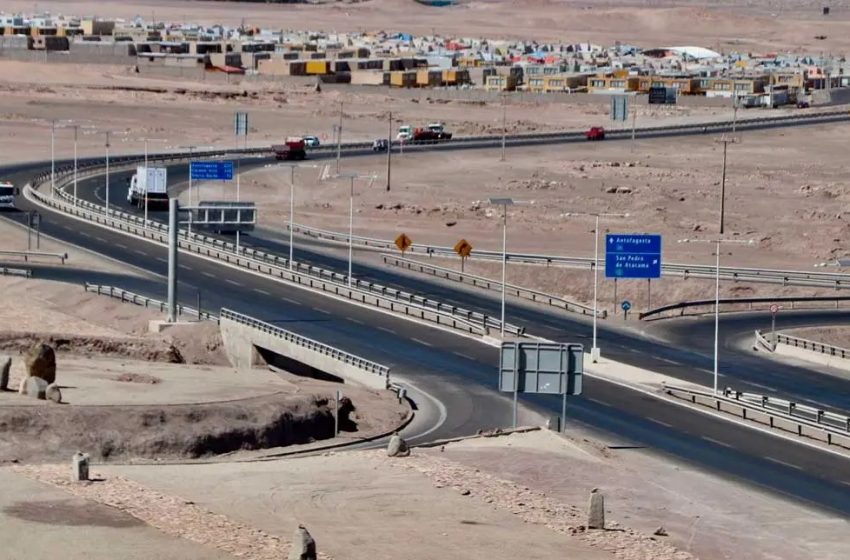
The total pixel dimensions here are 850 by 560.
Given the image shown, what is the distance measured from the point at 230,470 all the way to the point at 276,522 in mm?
6212

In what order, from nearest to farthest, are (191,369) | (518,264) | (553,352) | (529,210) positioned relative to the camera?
(553,352), (191,369), (518,264), (529,210)

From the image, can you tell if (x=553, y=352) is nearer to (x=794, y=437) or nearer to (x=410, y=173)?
(x=794, y=437)

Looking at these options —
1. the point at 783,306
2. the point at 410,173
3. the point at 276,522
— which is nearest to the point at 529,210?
the point at 410,173

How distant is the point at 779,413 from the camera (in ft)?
200

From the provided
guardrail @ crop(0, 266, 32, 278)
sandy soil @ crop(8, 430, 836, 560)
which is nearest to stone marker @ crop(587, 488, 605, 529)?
sandy soil @ crop(8, 430, 836, 560)

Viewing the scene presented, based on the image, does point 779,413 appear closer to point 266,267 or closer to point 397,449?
point 397,449

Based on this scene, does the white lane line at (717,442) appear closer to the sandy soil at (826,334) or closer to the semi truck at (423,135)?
the sandy soil at (826,334)

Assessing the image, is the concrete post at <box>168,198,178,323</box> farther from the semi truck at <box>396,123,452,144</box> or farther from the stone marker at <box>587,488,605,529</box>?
the semi truck at <box>396,123,452,144</box>

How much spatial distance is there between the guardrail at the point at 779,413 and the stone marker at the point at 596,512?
15983 millimetres

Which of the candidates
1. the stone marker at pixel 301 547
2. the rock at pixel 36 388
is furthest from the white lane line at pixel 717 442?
the stone marker at pixel 301 547

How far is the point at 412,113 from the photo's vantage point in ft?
650

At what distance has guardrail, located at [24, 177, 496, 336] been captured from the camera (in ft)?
263

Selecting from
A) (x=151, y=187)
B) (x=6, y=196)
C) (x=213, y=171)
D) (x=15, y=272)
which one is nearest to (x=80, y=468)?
(x=15, y=272)

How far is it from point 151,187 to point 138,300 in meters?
32.0
